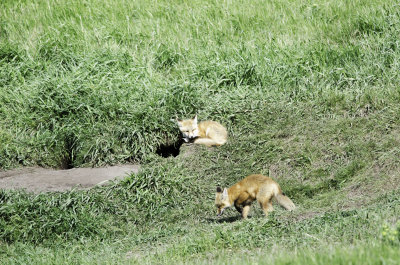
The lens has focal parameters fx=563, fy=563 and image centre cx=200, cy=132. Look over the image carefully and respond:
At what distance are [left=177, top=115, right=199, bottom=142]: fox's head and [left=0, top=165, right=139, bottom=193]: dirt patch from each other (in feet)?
3.00

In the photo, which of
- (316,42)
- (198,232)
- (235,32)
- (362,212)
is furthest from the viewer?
(235,32)

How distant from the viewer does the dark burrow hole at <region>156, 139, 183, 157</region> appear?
952 centimetres

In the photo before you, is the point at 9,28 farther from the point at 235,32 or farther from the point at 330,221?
the point at 330,221

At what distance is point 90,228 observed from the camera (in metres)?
7.64

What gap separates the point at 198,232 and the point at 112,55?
5.56 meters

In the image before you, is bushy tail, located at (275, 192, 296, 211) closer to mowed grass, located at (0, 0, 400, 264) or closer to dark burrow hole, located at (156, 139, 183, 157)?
mowed grass, located at (0, 0, 400, 264)

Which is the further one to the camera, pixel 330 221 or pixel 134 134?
pixel 134 134

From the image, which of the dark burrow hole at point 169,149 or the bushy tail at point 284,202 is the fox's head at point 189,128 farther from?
the bushy tail at point 284,202

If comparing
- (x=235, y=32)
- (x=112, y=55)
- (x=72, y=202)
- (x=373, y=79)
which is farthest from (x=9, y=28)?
(x=373, y=79)

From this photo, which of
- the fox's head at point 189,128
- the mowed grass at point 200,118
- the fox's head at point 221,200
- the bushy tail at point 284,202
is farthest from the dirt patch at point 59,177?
the bushy tail at point 284,202

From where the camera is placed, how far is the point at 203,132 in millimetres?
9062

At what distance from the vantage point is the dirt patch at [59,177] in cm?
832

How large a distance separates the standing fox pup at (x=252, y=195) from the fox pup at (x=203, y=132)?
1541 millimetres

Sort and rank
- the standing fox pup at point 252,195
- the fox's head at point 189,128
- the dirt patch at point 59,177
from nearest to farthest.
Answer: the standing fox pup at point 252,195 → the dirt patch at point 59,177 → the fox's head at point 189,128
